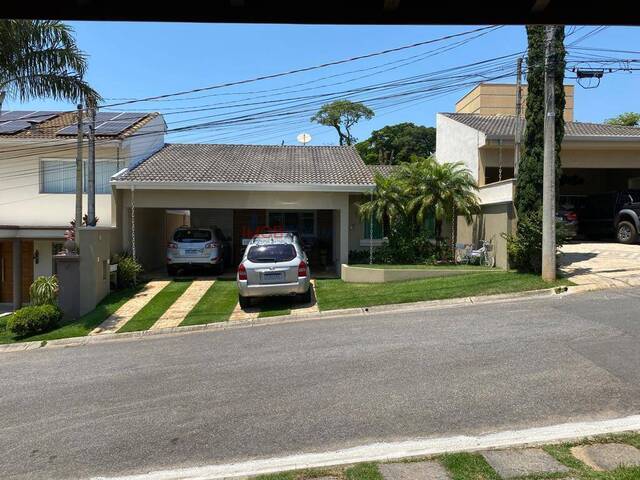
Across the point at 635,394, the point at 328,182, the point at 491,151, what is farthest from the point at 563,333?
the point at 491,151

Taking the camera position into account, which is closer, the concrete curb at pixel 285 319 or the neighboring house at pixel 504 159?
the concrete curb at pixel 285 319

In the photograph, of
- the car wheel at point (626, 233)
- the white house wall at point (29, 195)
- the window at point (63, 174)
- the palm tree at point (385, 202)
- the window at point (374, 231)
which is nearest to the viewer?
the palm tree at point (385, 202)

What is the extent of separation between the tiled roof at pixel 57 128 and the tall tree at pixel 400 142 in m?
31.2

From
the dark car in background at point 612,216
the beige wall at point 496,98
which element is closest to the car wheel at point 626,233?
the dark car in background at point 612,216

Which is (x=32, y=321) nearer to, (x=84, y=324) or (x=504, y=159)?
(x=84, y=324)

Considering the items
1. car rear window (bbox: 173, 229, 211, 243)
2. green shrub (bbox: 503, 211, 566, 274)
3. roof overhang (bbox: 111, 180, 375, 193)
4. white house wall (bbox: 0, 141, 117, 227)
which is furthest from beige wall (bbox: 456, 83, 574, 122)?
white house wall (bbox: 0, 141, 117, 227)

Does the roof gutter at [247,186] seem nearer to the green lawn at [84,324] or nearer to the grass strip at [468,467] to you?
the green lawn at [84,324]

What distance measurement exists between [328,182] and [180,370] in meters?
10.3

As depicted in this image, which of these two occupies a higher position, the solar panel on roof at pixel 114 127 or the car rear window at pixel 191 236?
the solar panel on roof at pixel 114 127

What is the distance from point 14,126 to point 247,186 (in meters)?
9.59

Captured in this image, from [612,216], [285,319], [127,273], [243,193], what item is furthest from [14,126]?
[612,216]

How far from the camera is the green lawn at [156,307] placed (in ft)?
36.1

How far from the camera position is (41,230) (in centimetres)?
1652

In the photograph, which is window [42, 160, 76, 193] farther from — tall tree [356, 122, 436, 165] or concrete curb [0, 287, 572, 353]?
tall tree [356, 122, 436, 165]
